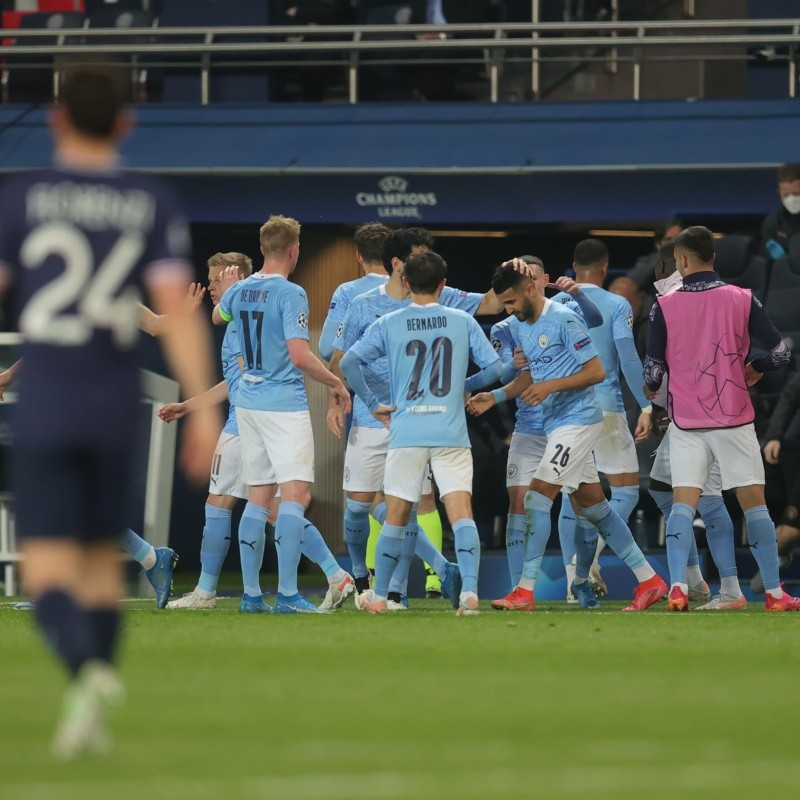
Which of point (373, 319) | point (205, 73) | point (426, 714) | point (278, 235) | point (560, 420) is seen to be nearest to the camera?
point (426, 714)

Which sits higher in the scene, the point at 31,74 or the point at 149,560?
the point at 31,74

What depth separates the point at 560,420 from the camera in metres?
10.3

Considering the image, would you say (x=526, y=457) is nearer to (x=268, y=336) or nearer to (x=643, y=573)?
(x=643, y=573)

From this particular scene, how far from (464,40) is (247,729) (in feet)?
34.7

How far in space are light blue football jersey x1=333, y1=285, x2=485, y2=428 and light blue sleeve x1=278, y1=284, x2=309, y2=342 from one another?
96 centimetres

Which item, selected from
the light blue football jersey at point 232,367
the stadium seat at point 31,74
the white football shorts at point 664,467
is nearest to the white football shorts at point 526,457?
the white football shorts at point 664,467

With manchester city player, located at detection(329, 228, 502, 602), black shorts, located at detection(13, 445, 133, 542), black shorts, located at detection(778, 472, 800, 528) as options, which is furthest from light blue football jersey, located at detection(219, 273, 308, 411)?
black shorts, located at detection(13, 445, 133, 542)

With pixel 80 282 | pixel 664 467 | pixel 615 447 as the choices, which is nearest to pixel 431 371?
pixel 615 447

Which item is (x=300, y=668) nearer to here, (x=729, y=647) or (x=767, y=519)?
(x=729, y=647)

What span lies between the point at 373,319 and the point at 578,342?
4.48 feet

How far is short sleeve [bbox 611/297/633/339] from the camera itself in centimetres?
1149

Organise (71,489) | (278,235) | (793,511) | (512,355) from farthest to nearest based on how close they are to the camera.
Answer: (793,511)
(512,355)
(278,235)
(71,489)

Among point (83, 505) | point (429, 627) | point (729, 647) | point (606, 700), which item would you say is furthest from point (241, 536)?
point (83, 505)

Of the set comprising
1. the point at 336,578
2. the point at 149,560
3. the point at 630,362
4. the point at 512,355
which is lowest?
the point at 336,578
